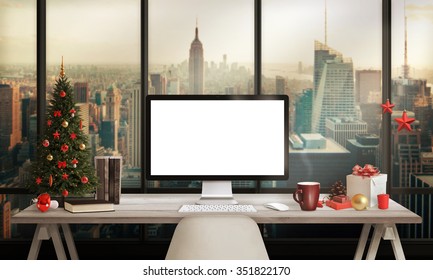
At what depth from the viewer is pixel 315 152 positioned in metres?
3.96

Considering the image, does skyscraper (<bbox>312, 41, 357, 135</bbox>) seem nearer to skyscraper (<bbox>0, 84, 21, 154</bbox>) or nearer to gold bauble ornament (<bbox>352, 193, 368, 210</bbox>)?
gold bauble ornament (<bbox>352, 193, 368, 210</bbox>)

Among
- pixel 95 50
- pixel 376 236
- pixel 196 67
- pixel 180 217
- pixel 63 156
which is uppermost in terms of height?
pixel 95 50

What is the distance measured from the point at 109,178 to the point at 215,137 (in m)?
0.61

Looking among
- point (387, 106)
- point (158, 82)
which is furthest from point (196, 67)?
point (387, 106)

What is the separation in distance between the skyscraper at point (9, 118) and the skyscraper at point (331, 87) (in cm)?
196

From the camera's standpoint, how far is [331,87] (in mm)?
3918

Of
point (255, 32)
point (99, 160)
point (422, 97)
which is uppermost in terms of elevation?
point (255, 32)

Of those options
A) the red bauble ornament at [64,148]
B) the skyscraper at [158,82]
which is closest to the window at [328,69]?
the skyscraper at [158,82]

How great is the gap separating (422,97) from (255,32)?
118 centimetres

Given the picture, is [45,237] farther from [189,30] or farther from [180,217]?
[189,30]
